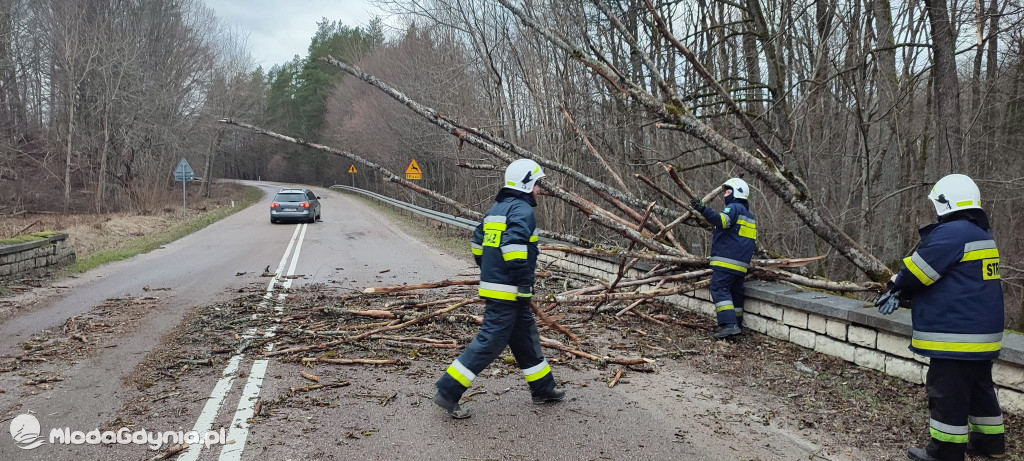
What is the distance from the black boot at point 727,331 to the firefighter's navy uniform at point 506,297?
8.27ft

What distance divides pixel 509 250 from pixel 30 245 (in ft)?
34.6

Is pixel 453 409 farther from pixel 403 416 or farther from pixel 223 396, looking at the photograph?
pixel 223 396

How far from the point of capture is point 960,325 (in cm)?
373

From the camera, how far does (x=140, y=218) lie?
26.8m

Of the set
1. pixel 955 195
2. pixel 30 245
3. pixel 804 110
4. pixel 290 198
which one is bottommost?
pixel 30 245

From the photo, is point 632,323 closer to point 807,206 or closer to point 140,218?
point 807,206

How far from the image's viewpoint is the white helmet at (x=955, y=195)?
385 centimetres

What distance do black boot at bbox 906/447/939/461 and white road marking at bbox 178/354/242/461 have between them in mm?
4160

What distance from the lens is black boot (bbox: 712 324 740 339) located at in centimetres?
645

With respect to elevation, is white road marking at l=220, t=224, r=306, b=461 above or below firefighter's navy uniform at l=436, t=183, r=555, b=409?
below

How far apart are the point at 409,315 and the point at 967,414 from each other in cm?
487

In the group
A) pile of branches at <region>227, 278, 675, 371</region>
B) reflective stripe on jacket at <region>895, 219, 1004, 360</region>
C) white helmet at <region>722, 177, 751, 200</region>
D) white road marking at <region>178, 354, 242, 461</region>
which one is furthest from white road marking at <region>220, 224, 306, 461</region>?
white helmet at <region>722, 177, 751, 200</region>

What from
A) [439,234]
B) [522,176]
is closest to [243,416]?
[522,176]

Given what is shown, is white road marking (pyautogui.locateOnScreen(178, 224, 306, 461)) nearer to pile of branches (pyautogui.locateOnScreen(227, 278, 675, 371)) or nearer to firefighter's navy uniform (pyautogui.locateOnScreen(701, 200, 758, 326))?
pile of branches (pyautogui.locateOnScreen(227, 278, 675, 371))
